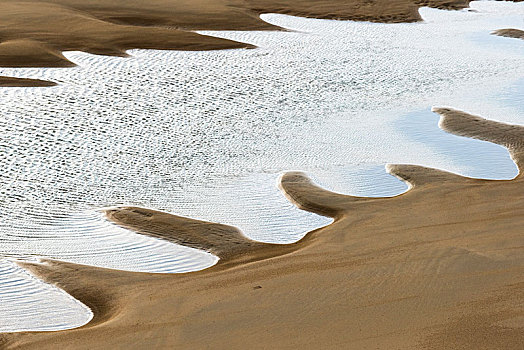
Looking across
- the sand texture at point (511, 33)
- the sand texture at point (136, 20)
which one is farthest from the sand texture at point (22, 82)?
the sand texture at point (511, 33)

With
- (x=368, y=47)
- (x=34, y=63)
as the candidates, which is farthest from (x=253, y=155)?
(x=368, y=47)

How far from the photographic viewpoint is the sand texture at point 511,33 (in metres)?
16.5

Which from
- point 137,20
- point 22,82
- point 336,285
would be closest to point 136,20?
point 137,20

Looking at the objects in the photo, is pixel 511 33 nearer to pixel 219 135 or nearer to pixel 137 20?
pixel 137 20

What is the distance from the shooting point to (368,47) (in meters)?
15.0

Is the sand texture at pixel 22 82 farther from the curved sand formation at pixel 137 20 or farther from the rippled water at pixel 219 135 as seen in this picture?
the rippled water at pixel 219 135

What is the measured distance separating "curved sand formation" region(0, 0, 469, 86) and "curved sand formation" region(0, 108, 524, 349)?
646 cm

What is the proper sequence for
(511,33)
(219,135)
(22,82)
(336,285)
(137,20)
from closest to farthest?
(336,285)
(219,135)
(22,82)
(137,20)
(511,33)

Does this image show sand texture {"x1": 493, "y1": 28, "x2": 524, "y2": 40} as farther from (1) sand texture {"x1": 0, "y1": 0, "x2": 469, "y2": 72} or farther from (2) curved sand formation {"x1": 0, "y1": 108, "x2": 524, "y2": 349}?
(2) curved sand formation {"x1": 0, "y1": 108, "x2": 524, "y2": 349}

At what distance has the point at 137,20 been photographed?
16141 millimetres

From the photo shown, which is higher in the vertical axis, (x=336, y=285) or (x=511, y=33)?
(x=511, y=33)

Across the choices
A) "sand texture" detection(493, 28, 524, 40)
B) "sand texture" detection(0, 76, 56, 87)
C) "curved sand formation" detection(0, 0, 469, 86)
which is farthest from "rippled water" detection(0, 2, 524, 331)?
"sand texture" detection(493, 28, 524, 40)

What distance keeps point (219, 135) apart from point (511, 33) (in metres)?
9.18

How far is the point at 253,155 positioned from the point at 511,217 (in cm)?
332
